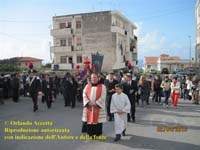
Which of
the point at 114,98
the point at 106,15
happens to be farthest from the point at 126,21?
the point at 114,98

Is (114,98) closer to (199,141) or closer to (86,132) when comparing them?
(86,132)

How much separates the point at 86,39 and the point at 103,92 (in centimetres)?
3595

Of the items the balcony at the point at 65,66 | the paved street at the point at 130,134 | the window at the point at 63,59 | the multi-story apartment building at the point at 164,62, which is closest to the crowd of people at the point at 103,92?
the paved street at the point at 130,134

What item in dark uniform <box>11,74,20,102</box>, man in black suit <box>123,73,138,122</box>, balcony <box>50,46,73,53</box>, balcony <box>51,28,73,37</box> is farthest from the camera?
balcony <box>50,46,73,53</box>

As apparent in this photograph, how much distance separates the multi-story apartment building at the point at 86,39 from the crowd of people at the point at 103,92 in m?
20.5

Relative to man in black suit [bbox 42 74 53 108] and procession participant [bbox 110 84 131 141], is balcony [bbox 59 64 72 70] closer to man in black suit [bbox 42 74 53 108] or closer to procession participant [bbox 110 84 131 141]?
man in black suit [bbox 42 74 53 108]

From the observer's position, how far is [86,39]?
42906 mm

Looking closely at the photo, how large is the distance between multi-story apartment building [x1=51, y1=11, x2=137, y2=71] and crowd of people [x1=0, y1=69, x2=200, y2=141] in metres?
20.5

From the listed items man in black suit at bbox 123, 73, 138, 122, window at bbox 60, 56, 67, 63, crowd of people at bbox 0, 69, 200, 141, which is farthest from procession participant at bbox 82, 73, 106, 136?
window at bbox 60, 56, 67, 63

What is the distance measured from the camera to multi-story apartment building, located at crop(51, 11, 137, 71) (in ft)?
137

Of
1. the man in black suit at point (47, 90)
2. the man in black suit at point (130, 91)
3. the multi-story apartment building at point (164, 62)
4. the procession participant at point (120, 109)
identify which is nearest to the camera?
the procession participant at point (120, 109)

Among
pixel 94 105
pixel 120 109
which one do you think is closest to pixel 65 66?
pixel 120 109

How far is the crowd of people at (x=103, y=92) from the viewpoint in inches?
298

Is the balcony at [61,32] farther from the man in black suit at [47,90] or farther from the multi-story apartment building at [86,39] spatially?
the man in black suit at [47,90]
